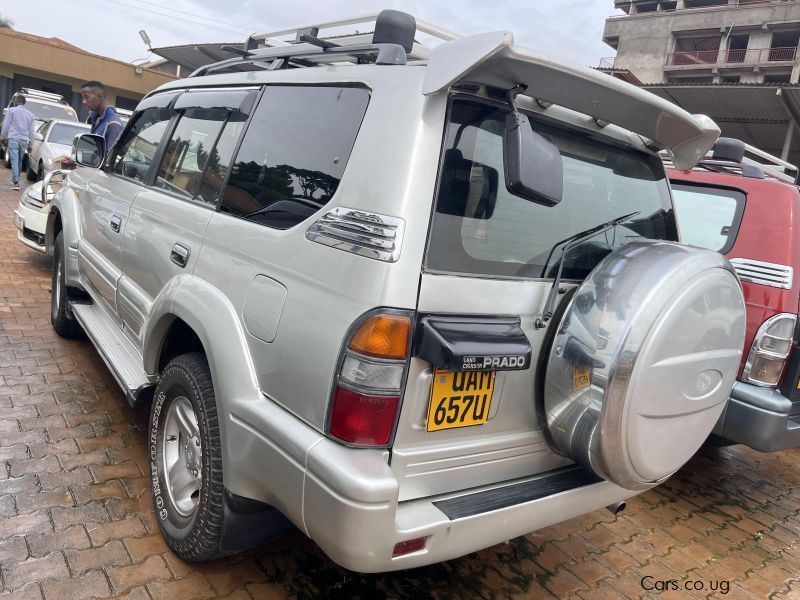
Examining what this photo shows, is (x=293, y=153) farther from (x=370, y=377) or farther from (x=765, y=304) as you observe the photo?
(x=765, y=304)

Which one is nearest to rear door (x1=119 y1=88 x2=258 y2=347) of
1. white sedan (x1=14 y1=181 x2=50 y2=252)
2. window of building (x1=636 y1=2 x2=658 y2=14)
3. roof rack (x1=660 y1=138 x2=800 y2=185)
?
roof rack (x1=660 y1=138 x2=800 y2=185)

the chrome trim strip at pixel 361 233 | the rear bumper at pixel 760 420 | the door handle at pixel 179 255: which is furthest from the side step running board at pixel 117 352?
the rear bumper at pixel 760 420

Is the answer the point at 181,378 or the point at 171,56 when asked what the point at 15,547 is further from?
the point at 171,56

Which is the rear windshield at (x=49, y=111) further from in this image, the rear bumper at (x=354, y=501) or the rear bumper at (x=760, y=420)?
the rear bumper at (x=760, y=420)

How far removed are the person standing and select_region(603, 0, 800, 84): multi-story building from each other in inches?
1589

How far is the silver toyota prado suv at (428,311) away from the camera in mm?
1690

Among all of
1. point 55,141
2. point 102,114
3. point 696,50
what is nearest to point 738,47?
point 696,50

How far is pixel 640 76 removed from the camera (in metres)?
43.7

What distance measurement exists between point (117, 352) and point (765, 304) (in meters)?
3.38

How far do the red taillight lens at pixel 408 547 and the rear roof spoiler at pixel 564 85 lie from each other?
4.18 feet

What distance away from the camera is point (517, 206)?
1976 mm

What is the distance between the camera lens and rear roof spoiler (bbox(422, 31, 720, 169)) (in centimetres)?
165

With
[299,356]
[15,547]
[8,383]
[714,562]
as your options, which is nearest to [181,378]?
[299,356]

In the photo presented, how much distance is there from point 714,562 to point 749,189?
6.88 ft
